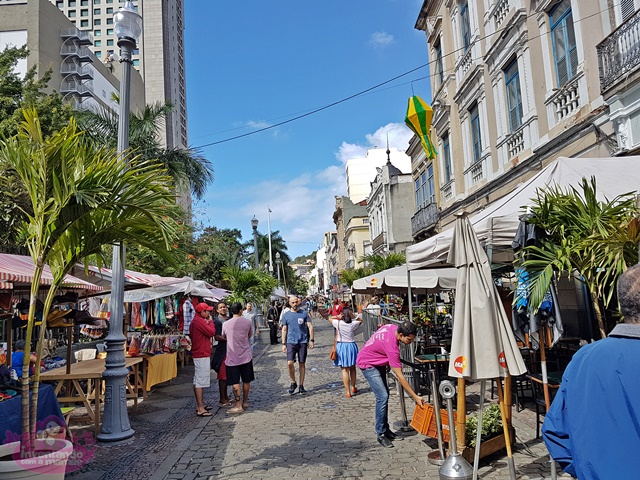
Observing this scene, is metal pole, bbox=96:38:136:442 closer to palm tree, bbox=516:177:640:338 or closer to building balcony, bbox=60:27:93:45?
palm tree, bbox=516:177:640:338

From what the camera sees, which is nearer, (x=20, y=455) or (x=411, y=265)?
(x=20, y=455)

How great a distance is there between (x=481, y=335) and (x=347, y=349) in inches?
196

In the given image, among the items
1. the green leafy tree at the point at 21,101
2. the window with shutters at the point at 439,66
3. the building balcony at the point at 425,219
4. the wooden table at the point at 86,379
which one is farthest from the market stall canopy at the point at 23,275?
the window with shutters at the point at 439,66

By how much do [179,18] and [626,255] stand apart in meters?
121

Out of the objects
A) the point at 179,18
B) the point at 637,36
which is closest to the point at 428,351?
the point at 637,36

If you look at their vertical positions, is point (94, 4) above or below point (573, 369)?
above

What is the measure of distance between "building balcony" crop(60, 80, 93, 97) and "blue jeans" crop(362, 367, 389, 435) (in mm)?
51947

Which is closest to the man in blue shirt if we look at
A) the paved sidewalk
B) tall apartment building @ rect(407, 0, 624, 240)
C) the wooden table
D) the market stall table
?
the paved sidewalk

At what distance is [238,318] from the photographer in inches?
345

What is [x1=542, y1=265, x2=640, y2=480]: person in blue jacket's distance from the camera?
1.93 m

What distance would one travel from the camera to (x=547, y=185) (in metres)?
6.03

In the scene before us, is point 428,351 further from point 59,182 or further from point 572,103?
point 59,182
